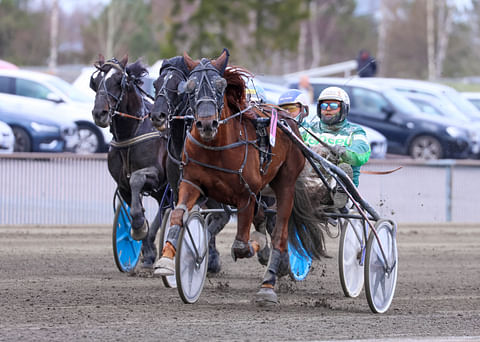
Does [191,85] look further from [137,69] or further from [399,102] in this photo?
[399,102]

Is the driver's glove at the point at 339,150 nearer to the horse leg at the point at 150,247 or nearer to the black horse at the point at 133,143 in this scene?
the black horse at the point at 133,143

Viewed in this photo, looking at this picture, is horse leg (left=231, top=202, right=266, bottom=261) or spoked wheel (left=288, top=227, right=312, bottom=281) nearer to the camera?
horse leg (left=231, top=202, right=266, bottom=261)

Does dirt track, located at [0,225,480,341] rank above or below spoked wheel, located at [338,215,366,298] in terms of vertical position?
below

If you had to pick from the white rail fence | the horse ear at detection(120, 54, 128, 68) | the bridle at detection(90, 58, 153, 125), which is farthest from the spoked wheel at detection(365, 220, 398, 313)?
the white rail fence

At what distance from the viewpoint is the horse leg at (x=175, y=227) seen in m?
6.03

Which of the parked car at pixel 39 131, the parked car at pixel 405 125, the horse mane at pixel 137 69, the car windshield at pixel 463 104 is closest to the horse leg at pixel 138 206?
the horse mane at pixel 137 69

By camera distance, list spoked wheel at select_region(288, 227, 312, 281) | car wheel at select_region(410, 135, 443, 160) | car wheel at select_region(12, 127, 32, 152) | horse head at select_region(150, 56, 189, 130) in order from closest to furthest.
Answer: horse head at select_region(150, 56, 189, 130), spoked wheel at select_region(288, 227, 312, 281), car wheel at select_region(12, 127, 32, 152), car wheel at select_region(410, 135, 443, 160)

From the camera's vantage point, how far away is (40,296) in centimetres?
676

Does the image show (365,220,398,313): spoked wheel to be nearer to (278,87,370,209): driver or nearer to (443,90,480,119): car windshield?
(278,87,370,209): driver

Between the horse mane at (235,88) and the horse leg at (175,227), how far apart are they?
683 millimetres

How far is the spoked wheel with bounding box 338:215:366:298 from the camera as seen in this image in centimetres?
733

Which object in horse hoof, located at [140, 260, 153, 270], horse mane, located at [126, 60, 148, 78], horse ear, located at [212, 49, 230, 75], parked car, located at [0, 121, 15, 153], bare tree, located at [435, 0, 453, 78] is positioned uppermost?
bare tree, located at [435, 0, 453, 78]

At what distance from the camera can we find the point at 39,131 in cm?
1559

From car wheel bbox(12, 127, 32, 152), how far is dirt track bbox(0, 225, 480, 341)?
519cm
